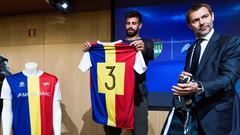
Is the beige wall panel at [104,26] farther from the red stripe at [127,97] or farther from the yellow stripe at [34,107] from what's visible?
the yellow stripe at [34,107]

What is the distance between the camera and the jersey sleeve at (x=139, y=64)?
2320mm

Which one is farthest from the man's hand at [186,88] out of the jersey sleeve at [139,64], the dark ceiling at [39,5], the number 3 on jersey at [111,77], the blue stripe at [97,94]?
the dark ceiling at [39,5]

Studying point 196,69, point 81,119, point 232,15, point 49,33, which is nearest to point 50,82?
point 81,119

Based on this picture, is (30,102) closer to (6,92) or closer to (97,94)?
(6,92)

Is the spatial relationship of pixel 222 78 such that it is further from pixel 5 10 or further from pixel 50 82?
pixel 5 10

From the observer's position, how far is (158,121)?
3.06 meters

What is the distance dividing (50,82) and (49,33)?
1233 mm

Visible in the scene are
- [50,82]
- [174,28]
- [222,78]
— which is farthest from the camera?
[174,28]

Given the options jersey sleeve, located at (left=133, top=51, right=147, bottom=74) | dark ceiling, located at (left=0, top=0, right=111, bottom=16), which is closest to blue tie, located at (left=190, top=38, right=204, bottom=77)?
jersey sleeve, located at (left=133, top=51, right=147, bottom=74)

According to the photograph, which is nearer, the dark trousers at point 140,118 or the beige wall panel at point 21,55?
the dark trousers at point 140,118

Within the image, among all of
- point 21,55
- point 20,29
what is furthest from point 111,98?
point 20,29

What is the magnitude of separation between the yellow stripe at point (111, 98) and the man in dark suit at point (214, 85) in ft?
3.29

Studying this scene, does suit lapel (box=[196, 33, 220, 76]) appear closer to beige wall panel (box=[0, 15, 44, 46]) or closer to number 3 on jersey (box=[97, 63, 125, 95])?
number 3 on jersey (box=[97, 63, 125, 95])

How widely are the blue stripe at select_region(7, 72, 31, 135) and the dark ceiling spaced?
3.81ft
